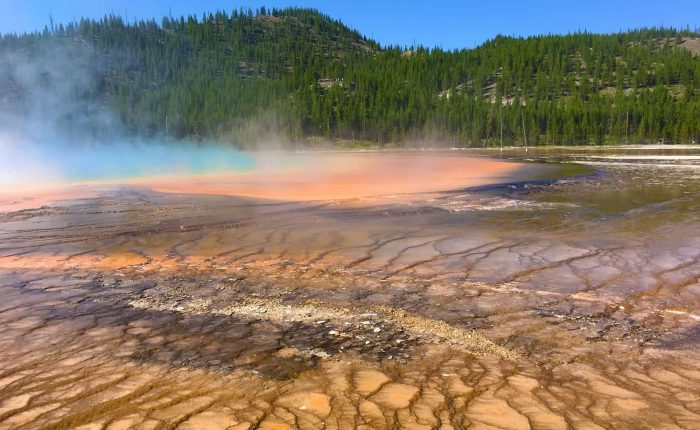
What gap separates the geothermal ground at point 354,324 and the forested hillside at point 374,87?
73015 mm

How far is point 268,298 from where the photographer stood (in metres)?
7.39

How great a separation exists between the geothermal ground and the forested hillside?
7302 cm

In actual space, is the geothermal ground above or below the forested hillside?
below

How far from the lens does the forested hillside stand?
92938 millimetres

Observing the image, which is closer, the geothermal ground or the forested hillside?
the geothermal ground

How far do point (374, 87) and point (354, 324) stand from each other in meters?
125

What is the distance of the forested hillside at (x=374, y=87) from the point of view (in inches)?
3659

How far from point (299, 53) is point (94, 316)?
17671 centimetres

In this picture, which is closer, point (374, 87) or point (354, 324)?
point (354, 324)

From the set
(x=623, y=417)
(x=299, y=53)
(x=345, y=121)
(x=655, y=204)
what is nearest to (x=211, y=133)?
(x=345, y=121)

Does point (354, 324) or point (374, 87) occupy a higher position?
point (374, 87)

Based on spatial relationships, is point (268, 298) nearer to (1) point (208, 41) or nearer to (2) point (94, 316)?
(2) point (94, 316)

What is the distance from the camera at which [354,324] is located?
6.32 m

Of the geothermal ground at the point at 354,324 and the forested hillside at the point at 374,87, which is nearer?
the geothermal ground at the point at 354,324
